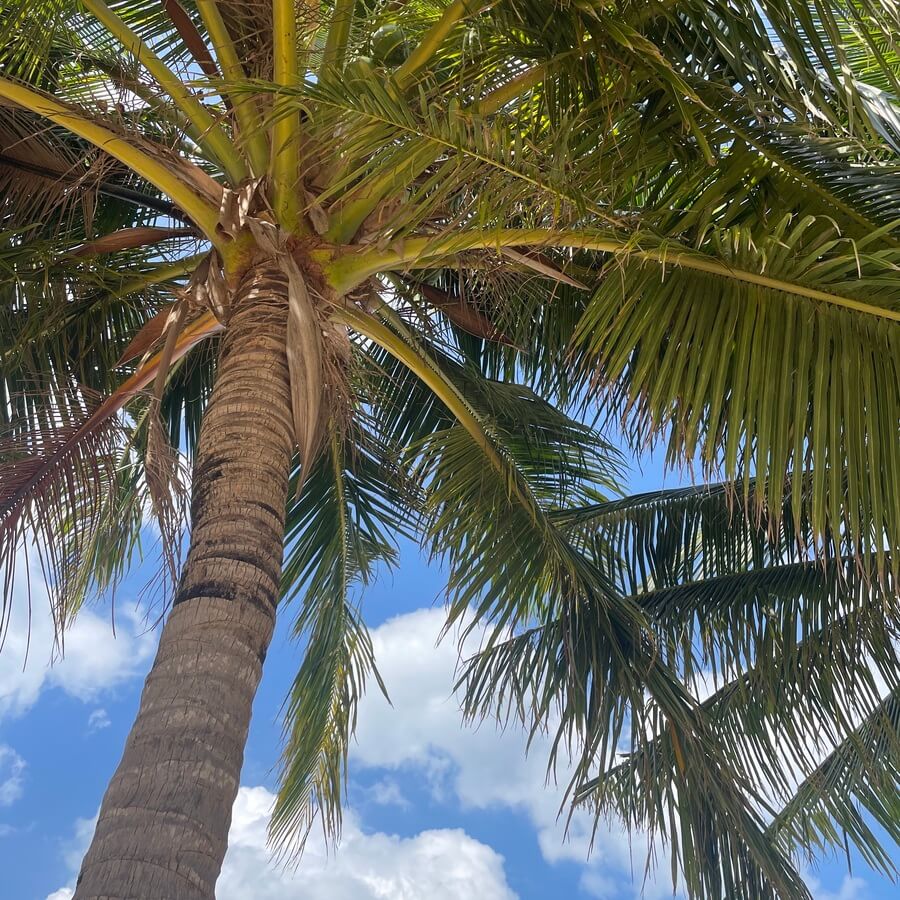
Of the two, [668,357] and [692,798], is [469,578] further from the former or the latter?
[668,357]

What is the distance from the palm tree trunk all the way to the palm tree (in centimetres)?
1

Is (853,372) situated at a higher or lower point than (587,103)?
lower

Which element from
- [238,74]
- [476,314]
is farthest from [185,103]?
[476,314]

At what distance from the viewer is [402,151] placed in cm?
300

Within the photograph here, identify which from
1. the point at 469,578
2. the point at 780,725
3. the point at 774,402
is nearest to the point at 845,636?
the point at 780,725

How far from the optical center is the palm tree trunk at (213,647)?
226cm

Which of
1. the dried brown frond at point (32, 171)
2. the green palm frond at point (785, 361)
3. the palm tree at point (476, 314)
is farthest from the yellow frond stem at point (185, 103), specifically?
the green palm frond at point (785, 361)

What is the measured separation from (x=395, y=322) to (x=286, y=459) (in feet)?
4.97

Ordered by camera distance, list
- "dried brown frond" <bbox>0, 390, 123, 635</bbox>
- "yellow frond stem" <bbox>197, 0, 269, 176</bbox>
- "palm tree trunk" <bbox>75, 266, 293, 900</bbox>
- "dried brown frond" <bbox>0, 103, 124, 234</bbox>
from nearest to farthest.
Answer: "palm tree trunk" <bbox>75, 266, 293, 900</bbox>
"yellow frond stem" <bbox>197, 0, 269, 176</bbox>
"dried brown frond" <bbox>0, 390, 123, 635</bbox>
"dried brown frond" <bbox>0, 103, 124, 234</bbox>

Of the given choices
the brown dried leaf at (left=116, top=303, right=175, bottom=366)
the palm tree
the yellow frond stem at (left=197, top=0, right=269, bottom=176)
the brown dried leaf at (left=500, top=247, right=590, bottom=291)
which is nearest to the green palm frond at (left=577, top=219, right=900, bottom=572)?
the palm tree

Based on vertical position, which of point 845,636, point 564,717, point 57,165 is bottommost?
point 564,717

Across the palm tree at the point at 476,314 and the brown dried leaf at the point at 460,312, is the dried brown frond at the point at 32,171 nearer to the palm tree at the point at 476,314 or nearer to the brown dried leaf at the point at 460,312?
the palm tree at the point at 476,314

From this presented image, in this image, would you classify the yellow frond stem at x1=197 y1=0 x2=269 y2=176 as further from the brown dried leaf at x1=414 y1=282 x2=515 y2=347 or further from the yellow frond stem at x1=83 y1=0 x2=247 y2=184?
the brown dried leaf at x1=414 y1=282 x2=515 y2=347

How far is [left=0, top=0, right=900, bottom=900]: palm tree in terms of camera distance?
299 cm
